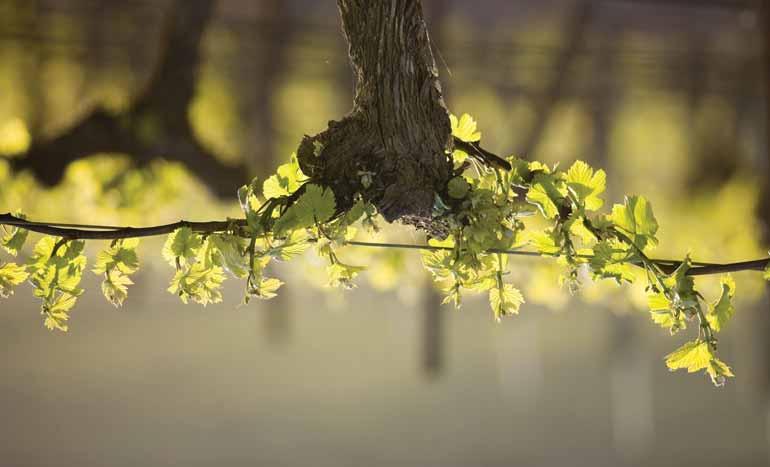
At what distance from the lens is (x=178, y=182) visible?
1124 millimetres

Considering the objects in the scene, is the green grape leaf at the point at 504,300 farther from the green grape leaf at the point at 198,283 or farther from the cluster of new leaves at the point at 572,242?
the green grape leaf at the point at 198,283

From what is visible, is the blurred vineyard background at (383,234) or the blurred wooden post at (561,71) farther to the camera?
the blurred wooden post at (561,71)

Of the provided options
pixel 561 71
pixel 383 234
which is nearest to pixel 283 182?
pixel 383 234

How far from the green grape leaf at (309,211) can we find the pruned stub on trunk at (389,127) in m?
0.02

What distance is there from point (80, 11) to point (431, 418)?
48.0 inches

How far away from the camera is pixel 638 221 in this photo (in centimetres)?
36

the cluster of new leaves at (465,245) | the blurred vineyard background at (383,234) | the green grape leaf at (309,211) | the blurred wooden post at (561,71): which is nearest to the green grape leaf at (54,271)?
the cluster of new leaves at (465,245)

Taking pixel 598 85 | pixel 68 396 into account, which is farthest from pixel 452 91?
pixel 68 396

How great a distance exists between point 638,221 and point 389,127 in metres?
0.12

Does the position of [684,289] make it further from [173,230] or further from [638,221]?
[173,230]

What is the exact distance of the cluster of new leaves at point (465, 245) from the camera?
0.36 meters

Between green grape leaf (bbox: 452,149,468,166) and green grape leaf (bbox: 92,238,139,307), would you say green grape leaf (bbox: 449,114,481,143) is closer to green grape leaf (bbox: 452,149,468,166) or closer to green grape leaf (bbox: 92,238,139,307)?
→ green grape leaf (bbox: 452,149,468,166)

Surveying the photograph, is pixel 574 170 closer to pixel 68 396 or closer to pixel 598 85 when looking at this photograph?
pixel 598 85

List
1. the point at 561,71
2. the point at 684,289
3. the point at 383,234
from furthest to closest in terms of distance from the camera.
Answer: the point at 561,71
the point at 383,234
the point at 684,289
